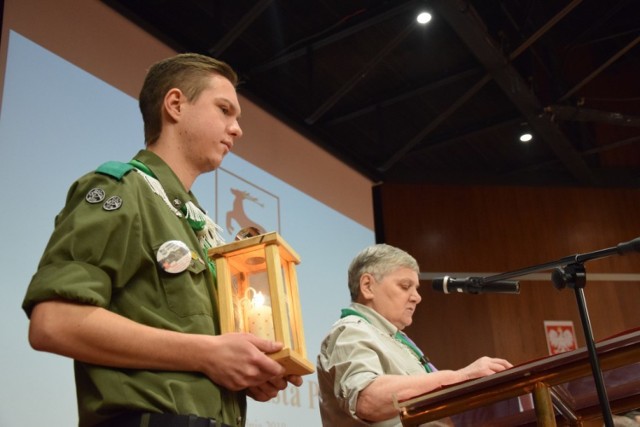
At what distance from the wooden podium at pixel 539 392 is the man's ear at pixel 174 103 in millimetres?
753

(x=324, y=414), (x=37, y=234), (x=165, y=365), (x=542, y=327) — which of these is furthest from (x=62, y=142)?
(x=542, y=327)

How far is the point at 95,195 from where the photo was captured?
3.94 feet

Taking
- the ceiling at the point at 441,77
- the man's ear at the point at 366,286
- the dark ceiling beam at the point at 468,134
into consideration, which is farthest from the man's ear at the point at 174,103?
the dark ceiling beam at the point at 468,134

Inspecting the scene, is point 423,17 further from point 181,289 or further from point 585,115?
point 181,289

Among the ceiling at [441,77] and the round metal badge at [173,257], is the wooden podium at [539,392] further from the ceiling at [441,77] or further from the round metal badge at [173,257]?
the ceiling at [441,77]

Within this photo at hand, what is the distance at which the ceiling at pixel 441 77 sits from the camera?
14.9 feet

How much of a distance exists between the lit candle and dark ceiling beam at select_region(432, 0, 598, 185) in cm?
343

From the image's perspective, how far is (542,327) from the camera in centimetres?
560

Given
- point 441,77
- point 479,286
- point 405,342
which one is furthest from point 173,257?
point 441,77

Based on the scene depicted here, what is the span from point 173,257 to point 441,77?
14.3ft

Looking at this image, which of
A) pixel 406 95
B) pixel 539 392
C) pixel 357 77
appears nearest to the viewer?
pixel 539 392

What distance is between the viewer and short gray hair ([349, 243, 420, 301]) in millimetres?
2561

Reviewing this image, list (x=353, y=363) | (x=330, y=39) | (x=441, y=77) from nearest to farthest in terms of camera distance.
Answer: (x=353, y=363) → (x=330, y=39) → (x=441, y=77)

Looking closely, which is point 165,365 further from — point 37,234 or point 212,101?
point 37,234
